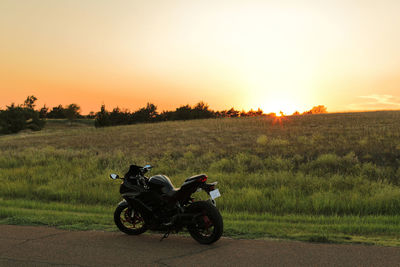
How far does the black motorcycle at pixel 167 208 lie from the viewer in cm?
683

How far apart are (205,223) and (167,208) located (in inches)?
36.1

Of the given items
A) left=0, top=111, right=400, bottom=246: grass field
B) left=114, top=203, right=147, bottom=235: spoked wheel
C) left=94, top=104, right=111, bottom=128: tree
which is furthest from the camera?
left=94, top=104, right=111, bottom=128: tree

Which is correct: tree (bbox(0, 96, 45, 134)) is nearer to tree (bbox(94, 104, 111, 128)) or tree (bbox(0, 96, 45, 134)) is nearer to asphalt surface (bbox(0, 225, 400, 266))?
tree (bbox(94, 104, 111, 128))

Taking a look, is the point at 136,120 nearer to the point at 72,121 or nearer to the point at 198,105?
the point at 198,105

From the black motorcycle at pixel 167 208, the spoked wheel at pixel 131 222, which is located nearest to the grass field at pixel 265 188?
the spoked wheel at pixel 131 222

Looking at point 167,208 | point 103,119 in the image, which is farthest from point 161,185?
point 103,119

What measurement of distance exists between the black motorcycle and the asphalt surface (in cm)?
27

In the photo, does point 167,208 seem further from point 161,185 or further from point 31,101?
point 31,101

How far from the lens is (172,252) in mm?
6277

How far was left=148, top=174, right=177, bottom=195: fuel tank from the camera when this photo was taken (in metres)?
7.32

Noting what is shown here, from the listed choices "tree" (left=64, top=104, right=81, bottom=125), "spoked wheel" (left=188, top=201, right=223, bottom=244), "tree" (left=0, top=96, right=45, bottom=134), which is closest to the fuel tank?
"spoked wheel" (left=188, top=201, right=223, bottom=244)

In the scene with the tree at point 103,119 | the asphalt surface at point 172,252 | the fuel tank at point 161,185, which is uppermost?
the tree at point 103,119

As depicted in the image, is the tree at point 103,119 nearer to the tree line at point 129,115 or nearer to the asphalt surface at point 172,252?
the tree line at point 129,115

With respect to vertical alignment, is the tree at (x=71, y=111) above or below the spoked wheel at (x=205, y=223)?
above
